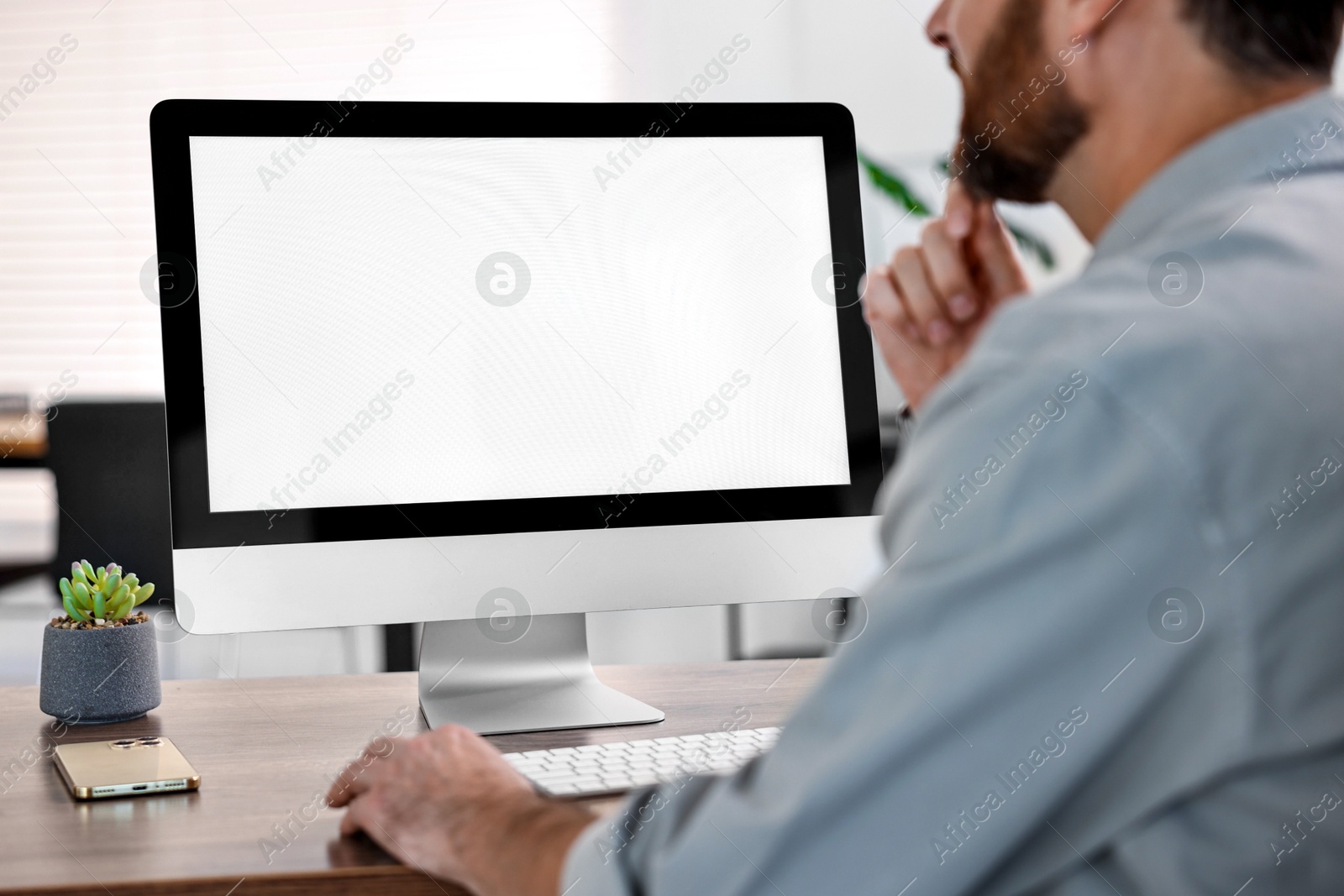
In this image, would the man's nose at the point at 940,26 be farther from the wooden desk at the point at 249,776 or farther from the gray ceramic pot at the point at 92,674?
the gray ceramic pot at the point at 92,674

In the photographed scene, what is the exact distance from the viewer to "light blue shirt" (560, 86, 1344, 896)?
1.50 feet

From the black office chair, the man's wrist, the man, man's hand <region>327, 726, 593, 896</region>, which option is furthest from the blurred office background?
the man

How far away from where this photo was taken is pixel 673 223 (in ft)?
3.63

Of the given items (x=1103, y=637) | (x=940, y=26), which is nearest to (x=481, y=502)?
(x=940, y=26)

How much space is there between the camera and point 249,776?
0.86 m

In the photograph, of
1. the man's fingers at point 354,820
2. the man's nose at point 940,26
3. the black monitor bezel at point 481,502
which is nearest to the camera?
the man's fingers at point 354,820

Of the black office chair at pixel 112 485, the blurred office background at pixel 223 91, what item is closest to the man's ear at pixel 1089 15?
the black office chair at pixel 112 485

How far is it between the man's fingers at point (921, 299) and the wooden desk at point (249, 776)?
367 millimetres

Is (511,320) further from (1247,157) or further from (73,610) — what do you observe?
(1247,157)

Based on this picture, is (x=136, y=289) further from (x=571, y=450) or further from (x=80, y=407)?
(x=571, y=450)

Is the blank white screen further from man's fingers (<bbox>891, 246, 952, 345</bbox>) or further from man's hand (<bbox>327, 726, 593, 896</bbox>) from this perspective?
man's hand (<bbox>327, 726, 593, 896</bbox>)

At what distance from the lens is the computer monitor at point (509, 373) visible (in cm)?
101

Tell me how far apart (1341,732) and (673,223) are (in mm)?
769

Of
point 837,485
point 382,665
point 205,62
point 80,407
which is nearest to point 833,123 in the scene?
point 837,485
